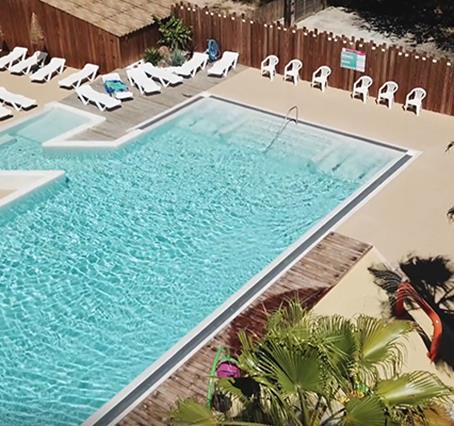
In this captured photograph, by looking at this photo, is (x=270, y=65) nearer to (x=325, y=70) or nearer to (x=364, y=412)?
(x=325, y=70)

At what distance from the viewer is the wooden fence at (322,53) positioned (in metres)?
18.1

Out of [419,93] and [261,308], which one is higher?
[419,93]

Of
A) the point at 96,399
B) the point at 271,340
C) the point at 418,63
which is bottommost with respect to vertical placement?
the point at 96,399

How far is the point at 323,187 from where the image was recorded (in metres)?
15.9

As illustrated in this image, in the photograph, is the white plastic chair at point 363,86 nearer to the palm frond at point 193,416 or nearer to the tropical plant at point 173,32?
the tropical plant at point 173,32

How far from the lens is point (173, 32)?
21688 mm

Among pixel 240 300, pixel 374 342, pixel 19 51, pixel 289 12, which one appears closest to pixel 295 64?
pixel 289 12

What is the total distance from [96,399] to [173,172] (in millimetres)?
7130

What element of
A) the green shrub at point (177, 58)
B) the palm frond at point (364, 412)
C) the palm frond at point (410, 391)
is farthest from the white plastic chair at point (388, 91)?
the palm frond at point (364, 412)

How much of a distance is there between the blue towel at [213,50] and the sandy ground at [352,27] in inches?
184

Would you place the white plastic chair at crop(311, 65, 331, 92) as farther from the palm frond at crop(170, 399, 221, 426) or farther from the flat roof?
the palm frond at crop(170, 399, 221, 426)

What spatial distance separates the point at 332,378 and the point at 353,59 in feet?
46.3

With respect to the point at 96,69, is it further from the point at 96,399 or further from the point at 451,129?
the point at 96,399

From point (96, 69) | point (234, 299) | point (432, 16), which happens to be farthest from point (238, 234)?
point (432, 16)
